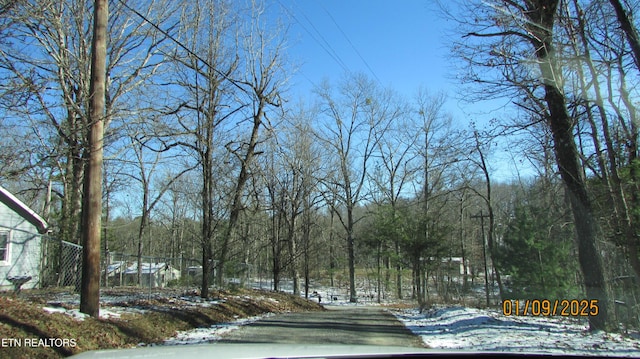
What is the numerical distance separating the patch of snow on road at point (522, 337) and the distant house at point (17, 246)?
14288 millimetres

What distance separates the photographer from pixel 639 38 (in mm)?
8156

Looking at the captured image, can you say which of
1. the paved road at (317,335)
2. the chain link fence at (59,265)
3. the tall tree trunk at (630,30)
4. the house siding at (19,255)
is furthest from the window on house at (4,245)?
the tall tree trunk at (630,30)

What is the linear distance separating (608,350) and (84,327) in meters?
8.57

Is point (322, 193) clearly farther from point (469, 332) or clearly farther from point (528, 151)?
point (469, 332)

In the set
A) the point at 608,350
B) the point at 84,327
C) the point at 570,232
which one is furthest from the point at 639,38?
the point at 84,327

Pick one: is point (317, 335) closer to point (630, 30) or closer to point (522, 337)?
point (522, 337)

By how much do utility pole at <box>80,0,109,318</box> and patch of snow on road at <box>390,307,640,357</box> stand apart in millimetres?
6587

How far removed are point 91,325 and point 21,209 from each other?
1510 centimetres

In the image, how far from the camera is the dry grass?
19.4 ft

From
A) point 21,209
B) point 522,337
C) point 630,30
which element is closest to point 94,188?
point 522,337

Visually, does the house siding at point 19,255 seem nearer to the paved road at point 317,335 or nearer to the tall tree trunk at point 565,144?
the paved road at point 317,335

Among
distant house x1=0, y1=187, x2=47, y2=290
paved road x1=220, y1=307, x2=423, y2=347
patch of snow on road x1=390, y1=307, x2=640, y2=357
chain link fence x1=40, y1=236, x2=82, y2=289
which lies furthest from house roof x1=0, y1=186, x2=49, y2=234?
patch of snow on road x1=390, y1=307, x2=640, y2=357

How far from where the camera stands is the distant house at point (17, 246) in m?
16.7

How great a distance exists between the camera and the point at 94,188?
341 inches
